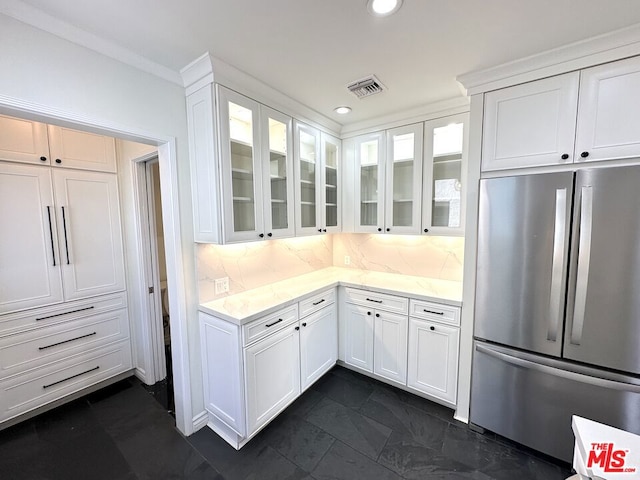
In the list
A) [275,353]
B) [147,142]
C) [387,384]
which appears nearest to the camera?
[147,142]

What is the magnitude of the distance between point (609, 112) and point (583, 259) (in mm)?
833

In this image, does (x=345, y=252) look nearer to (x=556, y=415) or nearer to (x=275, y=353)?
(x=275, y=353)

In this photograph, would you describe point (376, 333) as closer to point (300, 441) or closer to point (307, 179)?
point (300, 441)

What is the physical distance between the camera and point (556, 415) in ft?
5.57

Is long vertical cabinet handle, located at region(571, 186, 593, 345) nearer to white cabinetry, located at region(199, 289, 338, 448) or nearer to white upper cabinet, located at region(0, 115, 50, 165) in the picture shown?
white cabinetry, located at region(199, 289, 338, 448)

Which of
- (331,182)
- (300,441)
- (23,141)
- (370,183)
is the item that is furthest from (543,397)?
(23,141)

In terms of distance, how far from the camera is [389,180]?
2643mm

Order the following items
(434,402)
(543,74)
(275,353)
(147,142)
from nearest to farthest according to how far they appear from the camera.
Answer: (543,74)
(147,142)
(275,353)
(434,402)

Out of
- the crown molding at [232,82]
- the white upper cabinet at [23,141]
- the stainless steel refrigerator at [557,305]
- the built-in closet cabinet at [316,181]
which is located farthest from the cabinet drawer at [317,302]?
the white upper cabinet at [23,141]


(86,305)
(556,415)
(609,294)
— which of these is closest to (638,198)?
(609,294)

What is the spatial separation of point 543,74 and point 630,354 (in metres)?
1.70

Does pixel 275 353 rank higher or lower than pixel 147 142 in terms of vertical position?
lower

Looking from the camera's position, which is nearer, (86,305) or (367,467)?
(367,467)

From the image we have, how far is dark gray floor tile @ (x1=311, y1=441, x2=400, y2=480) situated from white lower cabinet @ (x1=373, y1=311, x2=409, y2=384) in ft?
2.56
